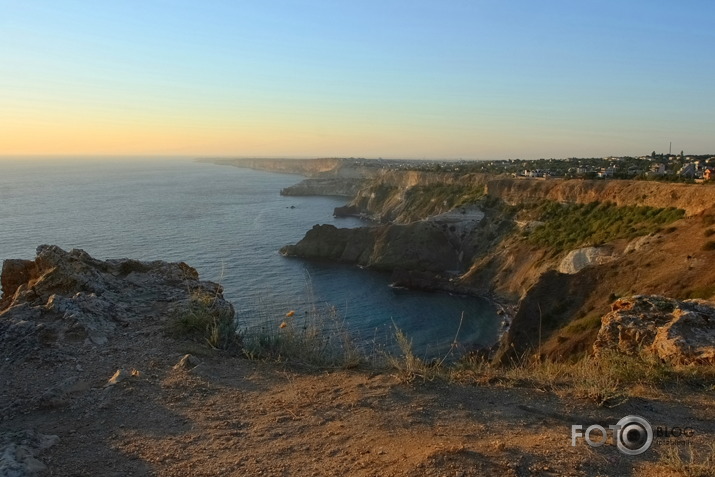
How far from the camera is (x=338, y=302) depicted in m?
40.6

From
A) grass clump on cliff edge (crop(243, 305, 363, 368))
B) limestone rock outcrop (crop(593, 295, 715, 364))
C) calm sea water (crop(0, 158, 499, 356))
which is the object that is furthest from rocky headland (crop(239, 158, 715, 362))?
grass clump on cliff edge (crop(243, 305, 363, 368))

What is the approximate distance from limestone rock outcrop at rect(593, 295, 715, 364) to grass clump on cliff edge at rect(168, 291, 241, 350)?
636cm

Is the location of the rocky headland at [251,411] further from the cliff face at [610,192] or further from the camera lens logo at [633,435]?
the cliff face at [610,192]

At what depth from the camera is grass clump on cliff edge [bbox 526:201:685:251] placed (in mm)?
38219

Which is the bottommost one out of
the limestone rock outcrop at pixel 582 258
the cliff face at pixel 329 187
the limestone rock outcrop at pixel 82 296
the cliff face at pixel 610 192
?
the limestone rock outcrop at pixel 582 258

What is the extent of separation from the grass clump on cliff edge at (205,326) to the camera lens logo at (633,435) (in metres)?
5.08

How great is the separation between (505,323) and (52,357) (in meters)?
32.6

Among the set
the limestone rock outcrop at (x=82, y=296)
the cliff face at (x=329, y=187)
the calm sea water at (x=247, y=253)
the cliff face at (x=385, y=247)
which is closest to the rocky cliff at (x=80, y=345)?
the limestone rock outcrop at (x=82, y=296)

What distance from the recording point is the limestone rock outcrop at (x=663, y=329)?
26.2ft

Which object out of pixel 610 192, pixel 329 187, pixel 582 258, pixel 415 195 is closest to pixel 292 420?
pixel 582 258

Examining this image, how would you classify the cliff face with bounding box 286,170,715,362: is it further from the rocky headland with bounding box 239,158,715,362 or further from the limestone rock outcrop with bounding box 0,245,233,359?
the limestone rock outcrop with bounding box 0,245,233,359

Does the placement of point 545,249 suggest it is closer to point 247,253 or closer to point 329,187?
point 247,253

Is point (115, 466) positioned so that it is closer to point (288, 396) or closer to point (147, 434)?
point (147, 434)

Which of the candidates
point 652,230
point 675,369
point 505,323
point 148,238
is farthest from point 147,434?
point 148,238
